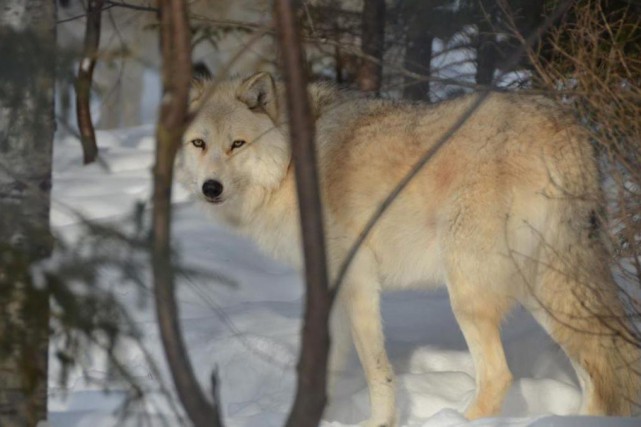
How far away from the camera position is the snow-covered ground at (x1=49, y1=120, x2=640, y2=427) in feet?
14.5

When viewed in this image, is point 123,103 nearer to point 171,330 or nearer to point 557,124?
point 557,124

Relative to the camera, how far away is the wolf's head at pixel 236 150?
5160mm

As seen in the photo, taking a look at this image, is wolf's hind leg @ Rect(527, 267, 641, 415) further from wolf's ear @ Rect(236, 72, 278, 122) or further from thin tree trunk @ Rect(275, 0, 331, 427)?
thin tree trunk @ Rect(275, 0, 331, 427)

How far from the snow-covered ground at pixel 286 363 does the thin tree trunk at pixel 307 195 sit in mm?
1754

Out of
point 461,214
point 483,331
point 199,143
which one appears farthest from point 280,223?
point 483,331

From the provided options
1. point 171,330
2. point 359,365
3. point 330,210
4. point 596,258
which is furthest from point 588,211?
point 171,330

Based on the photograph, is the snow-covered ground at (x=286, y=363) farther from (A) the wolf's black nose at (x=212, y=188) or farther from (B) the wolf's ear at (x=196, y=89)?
(B) the wolf's ear at (x=196, y=89)

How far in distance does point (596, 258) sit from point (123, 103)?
46.9 ft

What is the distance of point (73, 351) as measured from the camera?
2662 millimetres

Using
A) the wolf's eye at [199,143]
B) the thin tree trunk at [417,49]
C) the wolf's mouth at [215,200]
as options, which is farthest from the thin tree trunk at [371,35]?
the wolf's mouth at [215,200]

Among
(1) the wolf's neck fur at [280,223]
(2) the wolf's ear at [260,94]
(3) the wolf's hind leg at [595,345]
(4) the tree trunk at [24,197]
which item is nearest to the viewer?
(4) the tree trunk at [24,197]

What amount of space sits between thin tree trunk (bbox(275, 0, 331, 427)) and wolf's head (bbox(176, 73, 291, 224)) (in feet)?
10.5

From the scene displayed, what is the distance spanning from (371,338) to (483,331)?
59 centimetres

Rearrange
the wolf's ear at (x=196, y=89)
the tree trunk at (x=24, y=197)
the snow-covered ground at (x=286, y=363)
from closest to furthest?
the tree trunk at (x=24, y=197)
the snow-covered ground at (x=286, y=363)
the wolf's ear at (x=196, y=89)
